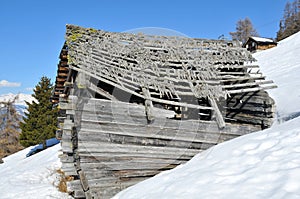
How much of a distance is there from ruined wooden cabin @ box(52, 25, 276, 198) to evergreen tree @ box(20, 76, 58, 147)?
18.0 meters

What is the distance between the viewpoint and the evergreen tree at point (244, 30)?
52.4 m

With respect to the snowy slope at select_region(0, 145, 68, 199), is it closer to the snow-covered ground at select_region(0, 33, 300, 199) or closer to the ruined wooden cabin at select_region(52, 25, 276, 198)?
the ruined wooden cabin at select_region(52, 25, 276, 198)

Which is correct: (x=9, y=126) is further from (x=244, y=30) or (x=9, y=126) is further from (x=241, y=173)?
(x=244, y=30)

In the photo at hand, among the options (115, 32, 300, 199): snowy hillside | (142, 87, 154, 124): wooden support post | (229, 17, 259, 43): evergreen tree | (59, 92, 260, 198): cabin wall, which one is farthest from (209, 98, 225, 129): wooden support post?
(229, 17, 259, 43): evergreen tree

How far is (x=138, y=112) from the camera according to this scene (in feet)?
18.3

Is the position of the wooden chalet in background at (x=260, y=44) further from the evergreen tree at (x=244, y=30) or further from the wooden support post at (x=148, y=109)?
the wooden support post at (x=148, y=109)

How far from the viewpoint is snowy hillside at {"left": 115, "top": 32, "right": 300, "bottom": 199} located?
3.62 meters

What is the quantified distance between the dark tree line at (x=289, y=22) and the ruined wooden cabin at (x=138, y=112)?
1802 inches

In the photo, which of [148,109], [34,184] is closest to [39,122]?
[34,184]

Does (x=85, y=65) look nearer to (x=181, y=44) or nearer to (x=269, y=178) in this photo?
(x=181, y=44)

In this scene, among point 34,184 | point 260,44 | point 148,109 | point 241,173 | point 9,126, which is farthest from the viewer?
point 260,44

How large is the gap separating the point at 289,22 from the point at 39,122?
5104cm

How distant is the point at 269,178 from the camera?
3805 millimetres

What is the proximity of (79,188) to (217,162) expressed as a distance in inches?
137
